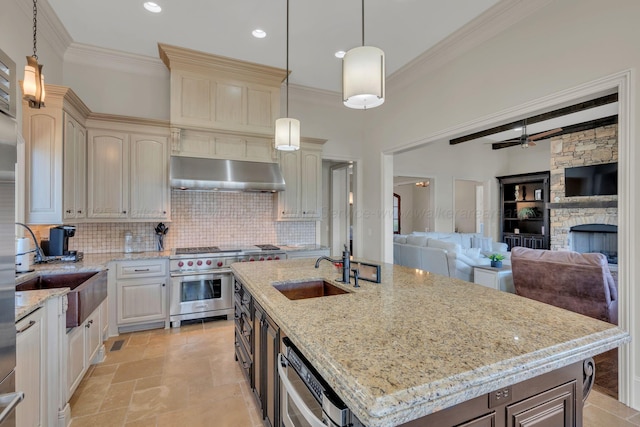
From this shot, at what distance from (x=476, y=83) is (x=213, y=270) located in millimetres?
3758

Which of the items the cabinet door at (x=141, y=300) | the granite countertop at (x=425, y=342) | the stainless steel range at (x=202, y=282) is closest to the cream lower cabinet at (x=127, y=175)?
the stainless steel range at (x=202, y=282)

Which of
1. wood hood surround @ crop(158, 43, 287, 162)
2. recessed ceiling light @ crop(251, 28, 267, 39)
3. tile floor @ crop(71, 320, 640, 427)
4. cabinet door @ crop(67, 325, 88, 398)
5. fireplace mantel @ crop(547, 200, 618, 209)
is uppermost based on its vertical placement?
recessed ceiling light @ crop(251, 28, 267, 39)

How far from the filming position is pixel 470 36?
10.9 ft

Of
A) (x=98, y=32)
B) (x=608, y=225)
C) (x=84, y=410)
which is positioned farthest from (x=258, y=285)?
(x=608, y=225)

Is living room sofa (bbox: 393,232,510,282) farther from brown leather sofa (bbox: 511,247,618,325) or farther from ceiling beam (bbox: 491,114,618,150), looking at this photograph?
ceiling beam (bbox: 491,114,618,150)

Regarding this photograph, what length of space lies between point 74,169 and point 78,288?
1661mm

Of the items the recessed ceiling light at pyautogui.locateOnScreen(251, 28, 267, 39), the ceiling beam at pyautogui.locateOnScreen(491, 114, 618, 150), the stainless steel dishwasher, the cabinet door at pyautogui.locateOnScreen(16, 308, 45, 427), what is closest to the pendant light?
the cabinet door at pyautogui.locateOnScreen(16, 308, 45, 427)

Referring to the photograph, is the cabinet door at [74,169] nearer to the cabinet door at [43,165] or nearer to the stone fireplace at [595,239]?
the cabinet door at [43,165]

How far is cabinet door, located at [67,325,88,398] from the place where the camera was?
2086 millimetres

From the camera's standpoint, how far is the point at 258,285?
193cm

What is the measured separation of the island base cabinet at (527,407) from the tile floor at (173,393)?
1.33 metres

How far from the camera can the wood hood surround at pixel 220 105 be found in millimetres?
3846

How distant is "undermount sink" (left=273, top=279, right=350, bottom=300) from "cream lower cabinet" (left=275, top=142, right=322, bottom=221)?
2423mm

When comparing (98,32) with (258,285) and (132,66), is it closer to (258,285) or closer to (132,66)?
(132,66)
